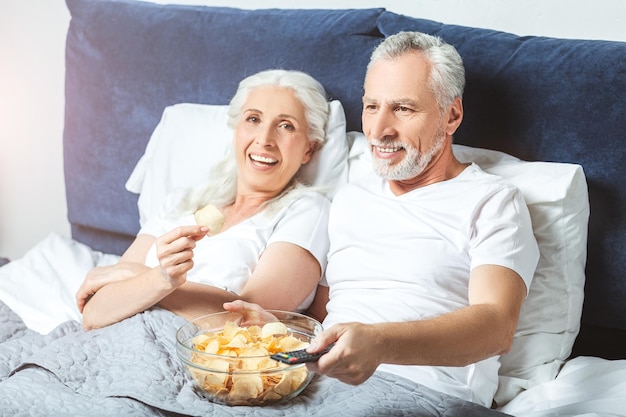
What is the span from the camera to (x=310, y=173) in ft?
6.98

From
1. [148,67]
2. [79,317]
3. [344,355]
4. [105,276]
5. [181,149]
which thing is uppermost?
[148,67]

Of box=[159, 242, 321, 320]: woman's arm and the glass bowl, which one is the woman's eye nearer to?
box=[159, 242, 321, 320]: woman's arm

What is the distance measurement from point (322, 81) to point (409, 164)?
1.67ft

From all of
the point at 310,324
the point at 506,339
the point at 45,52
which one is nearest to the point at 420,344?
the point at 506,339

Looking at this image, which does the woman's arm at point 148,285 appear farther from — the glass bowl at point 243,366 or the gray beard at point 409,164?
the gray beard at point 409,164

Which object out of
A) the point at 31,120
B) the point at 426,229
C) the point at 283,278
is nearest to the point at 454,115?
the point at 426,229

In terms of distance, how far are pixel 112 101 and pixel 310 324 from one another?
3.95ft

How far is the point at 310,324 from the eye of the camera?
1.67m

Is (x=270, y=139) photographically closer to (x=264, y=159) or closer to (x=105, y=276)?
(x=264, y=159)

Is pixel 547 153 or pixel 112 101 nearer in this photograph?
pixel 547 153

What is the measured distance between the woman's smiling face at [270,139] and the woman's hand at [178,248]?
439 millimetres

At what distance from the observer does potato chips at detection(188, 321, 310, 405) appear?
4.63 feet

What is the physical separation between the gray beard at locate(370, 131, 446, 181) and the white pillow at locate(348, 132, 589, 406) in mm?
197

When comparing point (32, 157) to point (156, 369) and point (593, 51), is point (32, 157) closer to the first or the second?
point (156, 369)
